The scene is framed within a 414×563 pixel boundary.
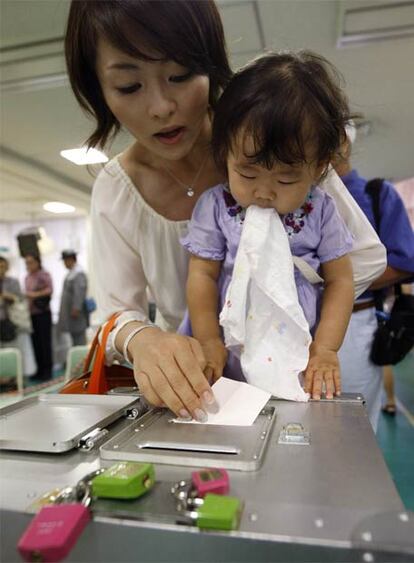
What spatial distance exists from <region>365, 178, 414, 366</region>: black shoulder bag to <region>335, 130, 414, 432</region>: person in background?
11mm

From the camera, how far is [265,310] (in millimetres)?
670

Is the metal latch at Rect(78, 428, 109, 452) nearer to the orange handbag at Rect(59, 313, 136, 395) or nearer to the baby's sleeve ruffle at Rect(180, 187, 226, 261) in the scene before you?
the orange handbag at Rect(59, 313, 136, 395)

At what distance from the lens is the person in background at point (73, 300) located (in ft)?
14.6

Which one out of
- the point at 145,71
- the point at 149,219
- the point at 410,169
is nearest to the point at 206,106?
the point at 145,71

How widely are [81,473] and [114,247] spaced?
611 millimetres

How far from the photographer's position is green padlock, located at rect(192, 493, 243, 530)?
275mm

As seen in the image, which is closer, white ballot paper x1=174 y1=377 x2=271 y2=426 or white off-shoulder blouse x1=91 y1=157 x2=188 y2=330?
white ballot paper x1=174 y1=377 x2=271 y2=426

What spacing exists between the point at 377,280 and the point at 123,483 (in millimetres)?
861

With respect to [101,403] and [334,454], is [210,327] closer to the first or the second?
[101,403]

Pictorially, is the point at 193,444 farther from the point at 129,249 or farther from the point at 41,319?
the point at 41,319

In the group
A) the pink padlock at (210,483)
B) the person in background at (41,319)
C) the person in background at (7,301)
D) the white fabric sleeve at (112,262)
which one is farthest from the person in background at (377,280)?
the person in background at (41,319)

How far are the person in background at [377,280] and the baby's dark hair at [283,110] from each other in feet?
1.14

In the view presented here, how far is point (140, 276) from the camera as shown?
0.96m

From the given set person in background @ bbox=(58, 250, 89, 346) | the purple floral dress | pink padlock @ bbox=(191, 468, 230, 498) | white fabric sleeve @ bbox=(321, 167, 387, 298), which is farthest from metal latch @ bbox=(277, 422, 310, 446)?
person in background @ bbox=(58, 250, 89, 346)
